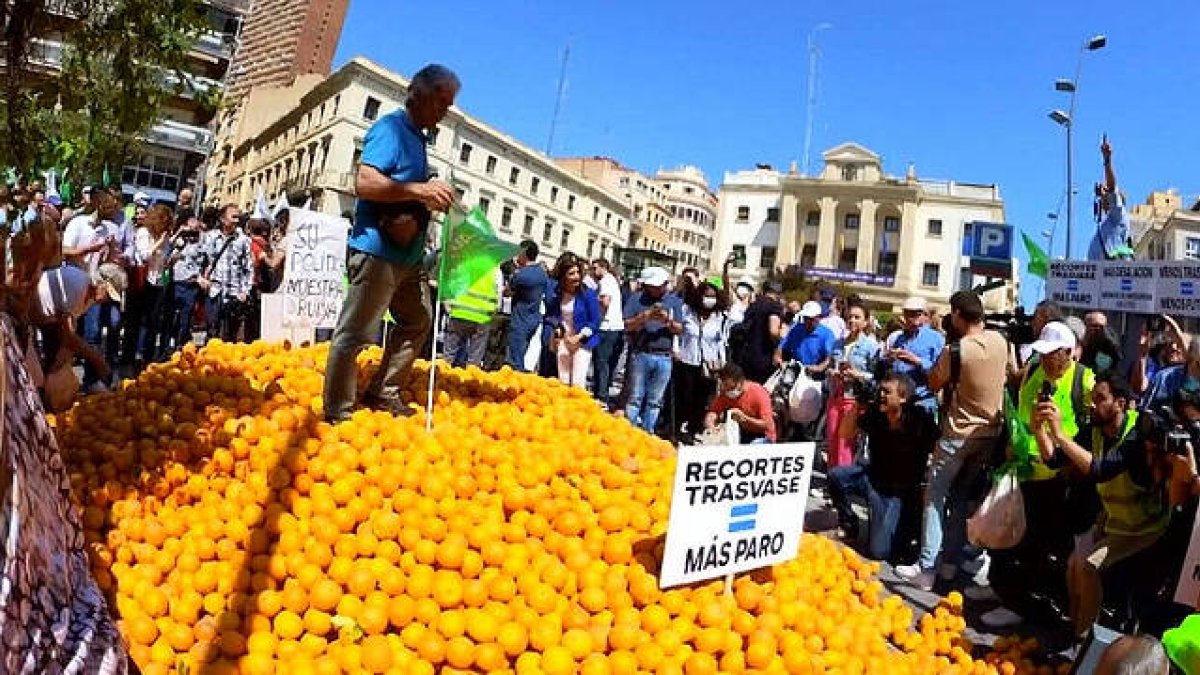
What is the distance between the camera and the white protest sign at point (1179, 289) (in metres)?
9.88

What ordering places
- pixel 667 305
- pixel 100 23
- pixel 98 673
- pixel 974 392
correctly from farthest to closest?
pixel 667 305 < pixel 974 392 < pixel 100 23 < pixel 98 673

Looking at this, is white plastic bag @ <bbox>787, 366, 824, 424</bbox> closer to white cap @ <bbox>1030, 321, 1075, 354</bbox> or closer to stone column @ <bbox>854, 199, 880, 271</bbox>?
white cap @ <bbox>1030, 321, 1075, 354</bbox>

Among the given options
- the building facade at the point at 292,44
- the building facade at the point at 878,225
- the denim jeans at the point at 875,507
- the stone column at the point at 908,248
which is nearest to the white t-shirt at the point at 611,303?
the denim jeans at the point at 875,507

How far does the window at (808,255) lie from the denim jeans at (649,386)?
68.6 m

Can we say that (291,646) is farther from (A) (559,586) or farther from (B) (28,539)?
(B) (28,539)

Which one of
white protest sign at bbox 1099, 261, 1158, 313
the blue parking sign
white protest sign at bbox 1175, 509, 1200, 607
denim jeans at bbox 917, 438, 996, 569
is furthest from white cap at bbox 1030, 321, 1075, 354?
the blue parking sign

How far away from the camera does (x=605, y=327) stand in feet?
29.9

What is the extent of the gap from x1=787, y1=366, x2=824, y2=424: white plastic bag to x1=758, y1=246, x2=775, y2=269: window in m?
69.8

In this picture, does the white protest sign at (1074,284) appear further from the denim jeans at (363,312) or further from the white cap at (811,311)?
the denim jeans at (363,312)

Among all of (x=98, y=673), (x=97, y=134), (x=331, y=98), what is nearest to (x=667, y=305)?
(x=97, y=134)

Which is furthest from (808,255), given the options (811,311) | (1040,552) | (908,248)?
(1040,552)

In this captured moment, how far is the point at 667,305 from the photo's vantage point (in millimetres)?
8461

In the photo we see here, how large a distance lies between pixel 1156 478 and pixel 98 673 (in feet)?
13.8

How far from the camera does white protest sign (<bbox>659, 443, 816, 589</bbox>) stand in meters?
3.08
